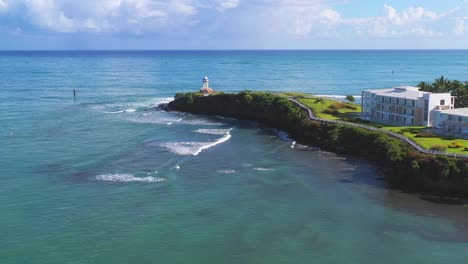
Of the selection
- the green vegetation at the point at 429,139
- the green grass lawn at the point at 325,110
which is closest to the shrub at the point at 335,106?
the green grass lawn at the point at 325,110

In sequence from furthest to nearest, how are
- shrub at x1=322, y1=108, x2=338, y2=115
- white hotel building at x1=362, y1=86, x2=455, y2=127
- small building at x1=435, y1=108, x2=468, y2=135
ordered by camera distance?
1. shrub at x1=322, y1=108, x2=338, y2=115
2. white hotel building at x1=362, y1=86, x2=455, y2=127
3. small building at x1=435, y1=108, x2=468, y2=135

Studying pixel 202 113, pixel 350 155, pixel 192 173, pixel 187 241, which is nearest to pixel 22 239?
pixel 187 241

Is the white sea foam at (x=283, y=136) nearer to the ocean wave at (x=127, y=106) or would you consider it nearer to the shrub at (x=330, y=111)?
the shrub at (x=330, y=111)

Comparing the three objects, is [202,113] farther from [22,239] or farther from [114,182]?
[22,239]

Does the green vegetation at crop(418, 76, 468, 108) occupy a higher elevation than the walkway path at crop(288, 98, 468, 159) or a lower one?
higher

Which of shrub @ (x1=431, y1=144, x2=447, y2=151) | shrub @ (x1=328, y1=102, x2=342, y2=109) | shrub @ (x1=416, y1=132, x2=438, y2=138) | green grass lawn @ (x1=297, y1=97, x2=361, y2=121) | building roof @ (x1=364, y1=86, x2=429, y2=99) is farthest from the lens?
shrub @ (x1=328, y1=102, x2=342, y2=109)

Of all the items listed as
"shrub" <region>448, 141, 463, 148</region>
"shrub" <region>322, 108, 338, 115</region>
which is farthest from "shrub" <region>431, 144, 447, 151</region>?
"shrub" <region>322, 108, 338, 115</region>

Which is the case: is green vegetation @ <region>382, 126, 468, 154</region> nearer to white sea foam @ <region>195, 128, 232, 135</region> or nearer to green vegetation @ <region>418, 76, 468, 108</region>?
green vegetation @ <region>418, 76, 468, 108</region>
